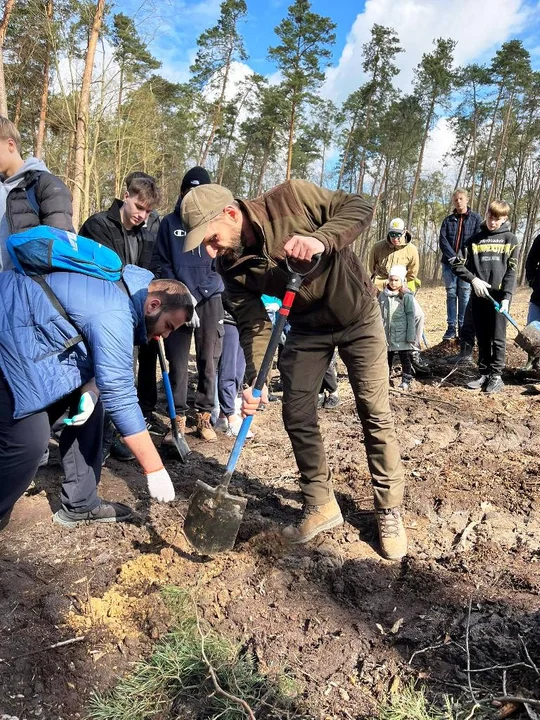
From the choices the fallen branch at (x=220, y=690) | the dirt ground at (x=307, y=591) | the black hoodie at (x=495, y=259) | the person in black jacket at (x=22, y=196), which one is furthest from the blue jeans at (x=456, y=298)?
the fallen branch at (x=220, y=690)

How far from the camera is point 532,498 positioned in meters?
3.48

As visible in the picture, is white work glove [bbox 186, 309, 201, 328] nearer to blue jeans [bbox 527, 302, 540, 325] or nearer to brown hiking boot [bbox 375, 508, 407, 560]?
brown hiking boot [bbox 375, 508, 407, 560]

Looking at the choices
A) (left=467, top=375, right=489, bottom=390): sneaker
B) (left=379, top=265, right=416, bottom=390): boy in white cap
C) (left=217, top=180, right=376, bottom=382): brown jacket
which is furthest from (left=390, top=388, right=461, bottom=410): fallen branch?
(left=217, top=180, right=376, bottom=382): brown jacket

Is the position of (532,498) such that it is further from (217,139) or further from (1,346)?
(217,139)

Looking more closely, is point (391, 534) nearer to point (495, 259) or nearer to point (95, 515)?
point (95, 515)

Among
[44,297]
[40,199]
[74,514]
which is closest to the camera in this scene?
[44,297]

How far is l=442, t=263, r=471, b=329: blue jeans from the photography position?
7.77m

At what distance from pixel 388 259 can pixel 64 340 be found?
17.0ft

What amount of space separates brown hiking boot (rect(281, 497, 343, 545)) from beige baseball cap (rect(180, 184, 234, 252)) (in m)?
1.72

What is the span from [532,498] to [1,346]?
11.1ft

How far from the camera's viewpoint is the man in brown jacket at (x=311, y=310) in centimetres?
243

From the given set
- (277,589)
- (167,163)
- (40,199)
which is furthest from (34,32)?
(277,589)

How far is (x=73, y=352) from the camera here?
253 centimetres

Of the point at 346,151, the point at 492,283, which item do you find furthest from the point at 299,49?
the point at 492,283
